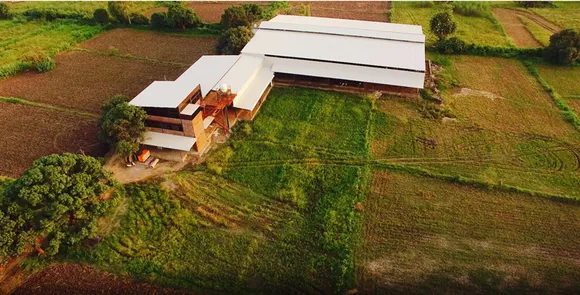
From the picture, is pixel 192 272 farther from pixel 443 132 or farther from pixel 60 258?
pixel 443 132

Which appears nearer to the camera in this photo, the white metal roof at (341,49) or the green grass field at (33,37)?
the white metal roof at (341,49)

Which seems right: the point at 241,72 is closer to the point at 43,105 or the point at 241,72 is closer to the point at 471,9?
the point at 43,105

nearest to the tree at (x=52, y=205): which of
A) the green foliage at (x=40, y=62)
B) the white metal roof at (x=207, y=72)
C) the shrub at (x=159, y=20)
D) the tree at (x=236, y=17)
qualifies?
the white metal roof at (x=207, y=72)

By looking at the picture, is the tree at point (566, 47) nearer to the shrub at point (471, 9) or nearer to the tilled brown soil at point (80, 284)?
the shrub at point (471, 9)

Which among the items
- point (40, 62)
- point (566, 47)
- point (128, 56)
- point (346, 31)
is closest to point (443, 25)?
point (346, 31)

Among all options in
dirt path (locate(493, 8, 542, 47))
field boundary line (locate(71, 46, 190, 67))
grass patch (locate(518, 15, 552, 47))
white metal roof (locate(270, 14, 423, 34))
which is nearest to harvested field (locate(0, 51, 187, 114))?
field boundary line (locate(71, 46, 190, 67))

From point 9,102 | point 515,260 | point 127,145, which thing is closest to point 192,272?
point 127,145
